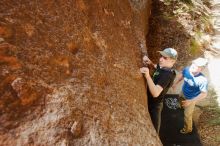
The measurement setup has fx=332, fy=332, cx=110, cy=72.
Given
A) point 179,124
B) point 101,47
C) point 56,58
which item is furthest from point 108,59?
point 179,124

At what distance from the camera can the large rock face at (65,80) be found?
295 cm

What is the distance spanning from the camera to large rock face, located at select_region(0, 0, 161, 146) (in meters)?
2.95

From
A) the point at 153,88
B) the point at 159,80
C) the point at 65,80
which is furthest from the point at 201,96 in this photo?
the point at 65,80

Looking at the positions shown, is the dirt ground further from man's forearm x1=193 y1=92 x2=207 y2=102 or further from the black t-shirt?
the black t-shirt

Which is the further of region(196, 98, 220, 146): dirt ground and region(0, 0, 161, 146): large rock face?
region(196, 98, 220, 146): dirt ground

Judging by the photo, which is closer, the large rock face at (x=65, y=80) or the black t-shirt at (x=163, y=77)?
the large rock face at (x=65, y=80)

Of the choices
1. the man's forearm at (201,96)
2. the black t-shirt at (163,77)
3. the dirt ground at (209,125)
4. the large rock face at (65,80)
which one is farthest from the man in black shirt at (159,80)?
the dirt ground at (209,125)

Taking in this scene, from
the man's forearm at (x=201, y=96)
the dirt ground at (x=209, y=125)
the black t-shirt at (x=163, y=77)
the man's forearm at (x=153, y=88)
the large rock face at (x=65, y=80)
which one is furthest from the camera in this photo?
the dirt ground at (x=209, y=125)

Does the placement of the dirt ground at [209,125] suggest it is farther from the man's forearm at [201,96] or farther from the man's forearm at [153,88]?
the man's forearm at [153,88]

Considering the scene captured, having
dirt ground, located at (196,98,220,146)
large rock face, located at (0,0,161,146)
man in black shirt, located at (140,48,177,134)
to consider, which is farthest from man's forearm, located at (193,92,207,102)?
large rock face, located at (0,0,161,146)

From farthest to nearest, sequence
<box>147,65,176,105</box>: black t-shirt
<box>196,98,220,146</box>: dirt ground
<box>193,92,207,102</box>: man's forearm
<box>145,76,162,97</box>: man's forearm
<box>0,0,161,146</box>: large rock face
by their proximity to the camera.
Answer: <box>196,98,220,146</box>: dirt ground, <box>193,92,207,102</box>: man's forearm, <box>147,65,176,105</box>: black t-shirt, <box>145,76,162,97</box>: man's forearm, <box>0,0,161,146</box>: large rock face

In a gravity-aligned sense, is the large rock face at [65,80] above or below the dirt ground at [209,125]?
above

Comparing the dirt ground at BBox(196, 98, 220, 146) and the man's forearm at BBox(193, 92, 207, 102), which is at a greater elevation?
the man's forearm at BBox(193, 92, 207, 102)

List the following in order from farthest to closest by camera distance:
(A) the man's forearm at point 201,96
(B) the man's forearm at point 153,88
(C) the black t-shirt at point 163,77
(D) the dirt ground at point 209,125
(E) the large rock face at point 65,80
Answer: (D) the dirt ground at point 209,125, (A) the man's forearm at point 201,96, (C) the black t-shirt at point 163,77, (B) the man's forearm at point 153,88, (E) the large rock face at point 65,80
